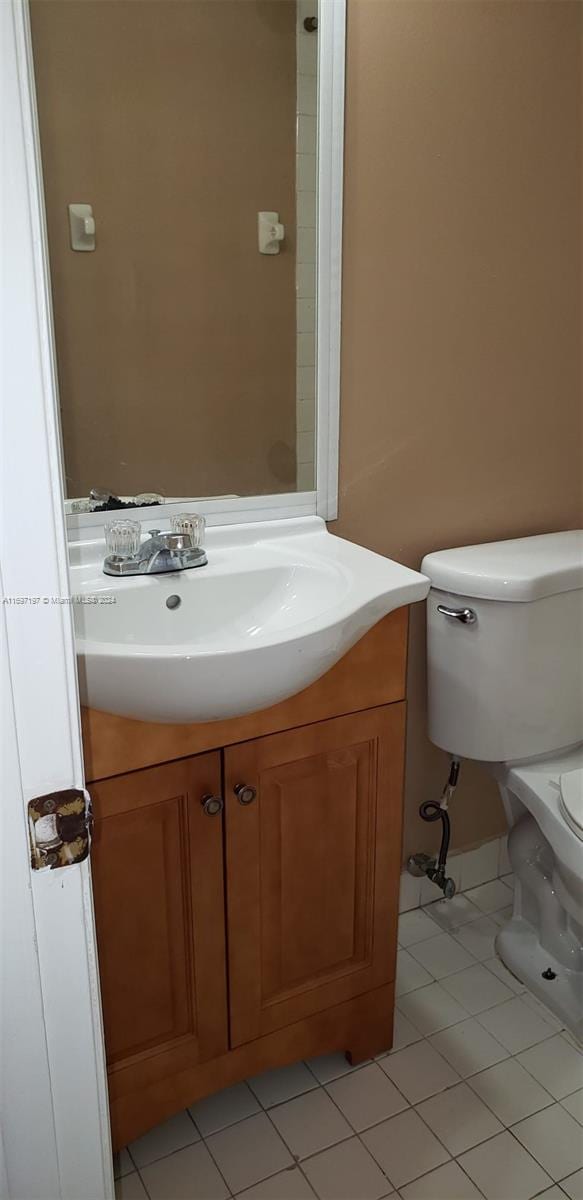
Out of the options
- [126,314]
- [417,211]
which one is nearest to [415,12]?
[417,211]

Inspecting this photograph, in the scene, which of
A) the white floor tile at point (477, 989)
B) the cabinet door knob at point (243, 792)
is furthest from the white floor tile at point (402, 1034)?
the cabinet door knob at point (243, 792)

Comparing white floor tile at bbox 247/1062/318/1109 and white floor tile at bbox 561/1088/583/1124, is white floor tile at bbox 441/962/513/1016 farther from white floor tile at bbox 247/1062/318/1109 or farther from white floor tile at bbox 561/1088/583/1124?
white floor tile at bbox 247/1062/318/1109

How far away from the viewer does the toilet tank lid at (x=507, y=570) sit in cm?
148

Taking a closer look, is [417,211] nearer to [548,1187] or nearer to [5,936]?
[5,936]

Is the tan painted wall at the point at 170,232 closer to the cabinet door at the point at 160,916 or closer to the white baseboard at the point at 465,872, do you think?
the cabinet door at the point at 160,916

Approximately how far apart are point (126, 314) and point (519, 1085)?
138cm

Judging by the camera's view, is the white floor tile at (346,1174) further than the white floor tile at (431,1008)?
No

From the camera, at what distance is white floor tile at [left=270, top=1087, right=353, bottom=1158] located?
1.37 meters

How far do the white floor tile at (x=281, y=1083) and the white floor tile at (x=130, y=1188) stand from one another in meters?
0.22

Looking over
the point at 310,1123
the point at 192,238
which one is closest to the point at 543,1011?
the point at 310,1123

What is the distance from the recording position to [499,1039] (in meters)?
1.57

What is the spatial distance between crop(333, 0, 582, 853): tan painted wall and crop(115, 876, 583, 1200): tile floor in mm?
505

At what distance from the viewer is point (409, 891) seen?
6.18 feet

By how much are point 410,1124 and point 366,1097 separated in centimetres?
8
